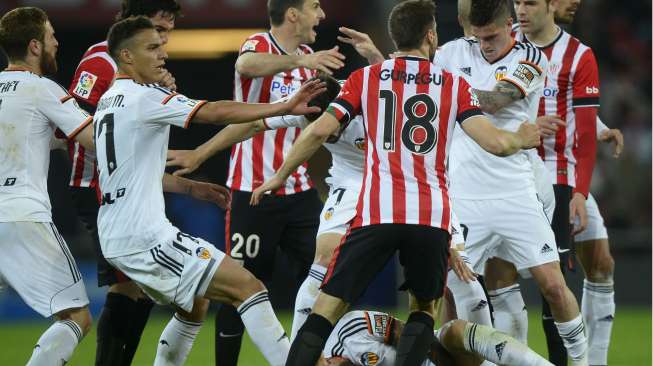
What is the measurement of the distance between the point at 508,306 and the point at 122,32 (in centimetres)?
284

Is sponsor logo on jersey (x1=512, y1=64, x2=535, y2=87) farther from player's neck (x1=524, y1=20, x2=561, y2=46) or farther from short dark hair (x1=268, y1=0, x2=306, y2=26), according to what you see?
short dark hair (x1=268, y1=0, x2=306, y2=26)

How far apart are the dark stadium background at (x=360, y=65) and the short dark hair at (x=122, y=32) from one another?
19.0ft

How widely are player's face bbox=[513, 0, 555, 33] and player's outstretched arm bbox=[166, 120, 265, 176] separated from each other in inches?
78.0

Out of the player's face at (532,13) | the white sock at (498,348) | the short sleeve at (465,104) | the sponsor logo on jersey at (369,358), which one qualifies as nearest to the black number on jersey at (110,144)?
the sponsor logo on jersey at (369,358)

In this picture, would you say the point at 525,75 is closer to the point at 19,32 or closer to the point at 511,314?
the point at 511,314

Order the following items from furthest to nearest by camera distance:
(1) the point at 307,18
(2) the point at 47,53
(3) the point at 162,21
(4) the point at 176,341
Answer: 1. (1) the point at 307,18
2. (3) the point at 162,21
3. (4) the point at 176,341
4. (2) the point at 47,53

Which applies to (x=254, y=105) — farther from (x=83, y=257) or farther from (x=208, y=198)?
(x=83, y=257)

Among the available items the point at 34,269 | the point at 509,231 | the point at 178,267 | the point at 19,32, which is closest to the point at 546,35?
the point at 509,231

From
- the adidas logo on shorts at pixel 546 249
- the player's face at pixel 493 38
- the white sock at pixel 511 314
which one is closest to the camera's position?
the adidas logo on shorts at pixel 546 249

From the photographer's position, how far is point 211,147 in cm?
638

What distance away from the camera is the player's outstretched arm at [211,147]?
637cm

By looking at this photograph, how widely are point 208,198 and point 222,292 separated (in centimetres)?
78

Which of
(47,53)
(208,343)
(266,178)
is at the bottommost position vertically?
(208,343)

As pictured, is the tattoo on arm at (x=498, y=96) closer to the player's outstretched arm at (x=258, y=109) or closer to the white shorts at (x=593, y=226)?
the player's outstretched arm at (x=258, y=109)
